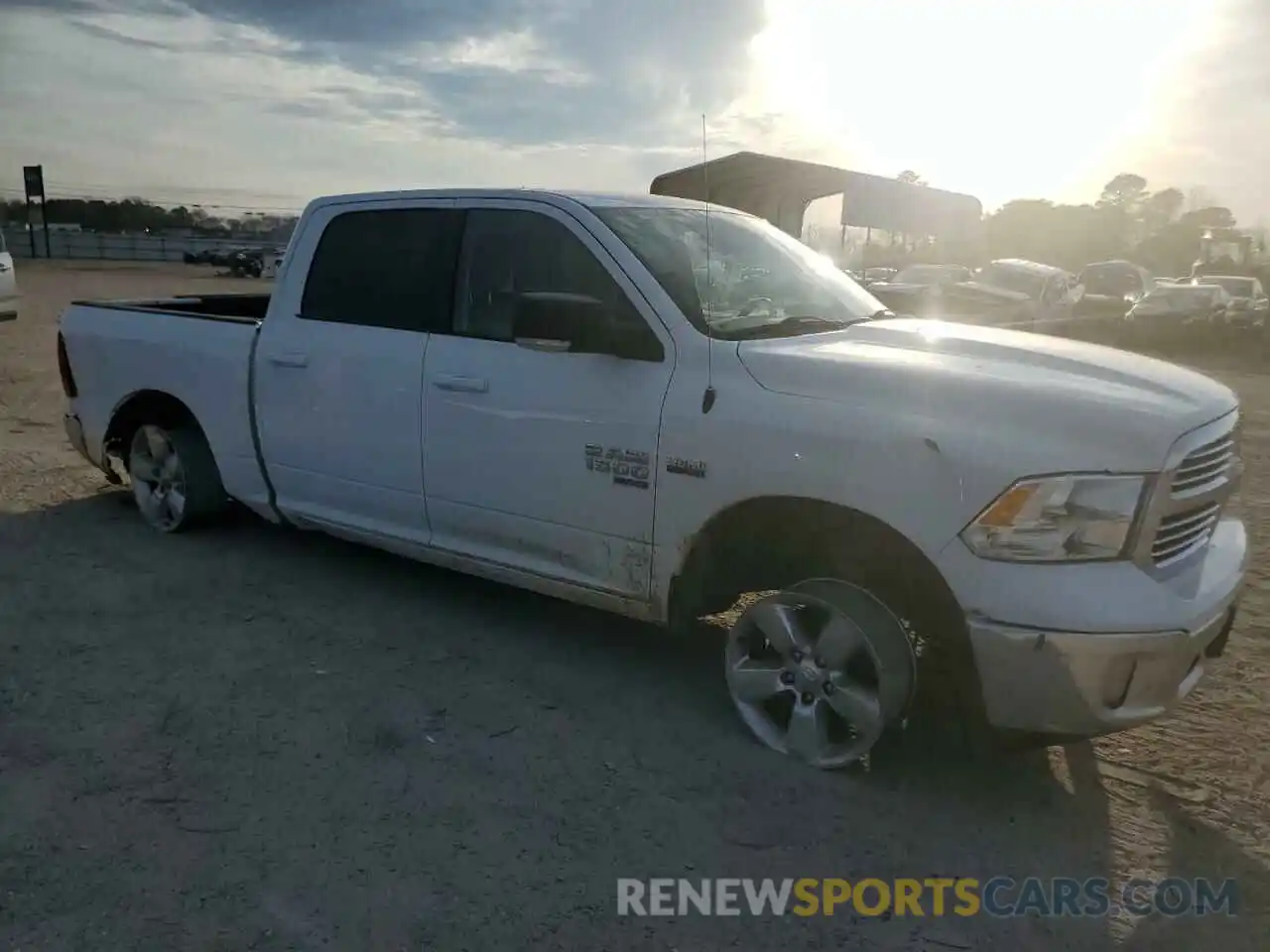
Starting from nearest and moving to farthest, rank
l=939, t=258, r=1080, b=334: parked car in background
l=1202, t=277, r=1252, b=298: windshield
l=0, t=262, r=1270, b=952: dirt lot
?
l=0, t=262, r=1270, b=952: dirt lot
l=939, t=258, r=1080, b=334: parked car in background
l=1202, t=277, r=1252, b=298: windshield

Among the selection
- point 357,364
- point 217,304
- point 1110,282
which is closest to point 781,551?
point 357,364

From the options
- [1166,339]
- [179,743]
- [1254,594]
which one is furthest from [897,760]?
[1166,339]

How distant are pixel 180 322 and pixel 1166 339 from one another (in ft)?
72.9

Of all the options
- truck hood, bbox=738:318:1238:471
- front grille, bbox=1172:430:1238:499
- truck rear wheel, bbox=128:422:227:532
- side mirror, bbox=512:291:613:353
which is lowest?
truck rear wheel, bbox=128:422:227:532

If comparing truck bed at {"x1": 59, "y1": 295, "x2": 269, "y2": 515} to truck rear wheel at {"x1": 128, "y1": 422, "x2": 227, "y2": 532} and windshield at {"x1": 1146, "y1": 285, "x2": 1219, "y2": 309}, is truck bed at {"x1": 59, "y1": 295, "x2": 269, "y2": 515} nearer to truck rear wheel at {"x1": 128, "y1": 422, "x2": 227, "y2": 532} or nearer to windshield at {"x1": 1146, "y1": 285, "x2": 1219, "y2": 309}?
truck rear wheel at {"x1": 128, "y1": 422, "x2": 227, "y2": 532}

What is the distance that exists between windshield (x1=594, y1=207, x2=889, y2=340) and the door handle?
80 cm

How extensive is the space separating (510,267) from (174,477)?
2.63m

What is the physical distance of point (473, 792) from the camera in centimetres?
339

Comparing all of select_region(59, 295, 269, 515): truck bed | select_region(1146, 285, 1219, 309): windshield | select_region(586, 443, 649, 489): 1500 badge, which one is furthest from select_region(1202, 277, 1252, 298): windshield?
select_region(586, 443, 649, 489): 1500 badge

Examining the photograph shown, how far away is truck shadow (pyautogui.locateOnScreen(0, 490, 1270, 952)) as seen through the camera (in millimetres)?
3055

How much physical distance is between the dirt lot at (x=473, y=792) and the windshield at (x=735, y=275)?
57.6 inches

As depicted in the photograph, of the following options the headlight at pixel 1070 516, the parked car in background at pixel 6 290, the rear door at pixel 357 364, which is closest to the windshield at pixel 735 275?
the rear door at pixel 357 364

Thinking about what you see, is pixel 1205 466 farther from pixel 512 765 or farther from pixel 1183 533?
pixel 512 765

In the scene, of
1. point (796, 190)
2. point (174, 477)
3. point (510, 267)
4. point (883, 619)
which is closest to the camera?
point (883, 619)
